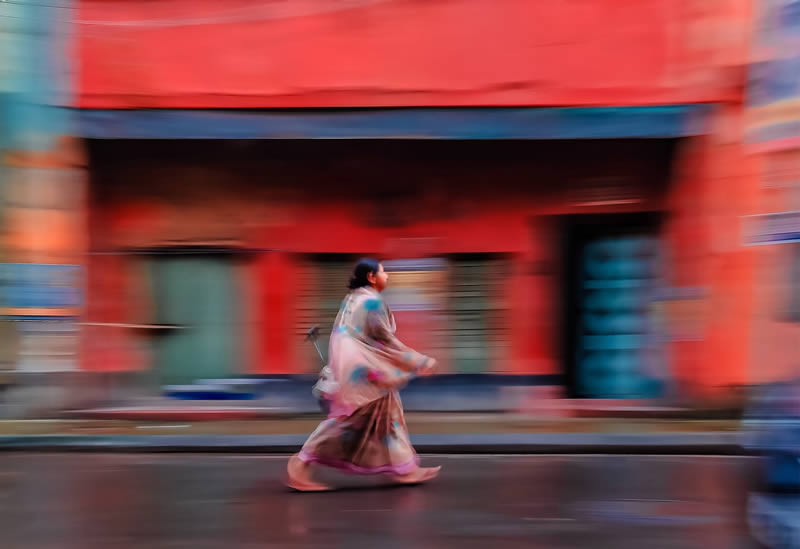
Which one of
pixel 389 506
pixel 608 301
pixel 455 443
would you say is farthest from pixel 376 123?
pixel 389 506

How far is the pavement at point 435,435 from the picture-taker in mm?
8680

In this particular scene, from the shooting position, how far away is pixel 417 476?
275 inches

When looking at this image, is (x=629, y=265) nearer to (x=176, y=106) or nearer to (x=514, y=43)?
(x=514, y=43)

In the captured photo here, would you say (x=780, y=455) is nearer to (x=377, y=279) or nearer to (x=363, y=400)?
(x=363, y=400)

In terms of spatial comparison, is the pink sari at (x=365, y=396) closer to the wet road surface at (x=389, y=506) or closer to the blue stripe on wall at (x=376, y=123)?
the wet road surface at (x=389, y=506)

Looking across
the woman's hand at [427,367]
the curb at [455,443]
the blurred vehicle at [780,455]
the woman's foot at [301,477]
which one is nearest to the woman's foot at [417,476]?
the woman's foot at [301,477]

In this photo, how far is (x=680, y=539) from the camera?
551cm

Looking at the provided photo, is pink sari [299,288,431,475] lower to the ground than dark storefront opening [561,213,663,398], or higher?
lower

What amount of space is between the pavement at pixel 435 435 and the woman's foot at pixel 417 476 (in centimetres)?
163

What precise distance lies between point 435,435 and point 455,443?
0.53 meters

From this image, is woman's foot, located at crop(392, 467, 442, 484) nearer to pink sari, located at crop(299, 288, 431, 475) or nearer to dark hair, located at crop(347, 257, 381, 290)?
pink sari, located at crop(299, 288, 431, 475)

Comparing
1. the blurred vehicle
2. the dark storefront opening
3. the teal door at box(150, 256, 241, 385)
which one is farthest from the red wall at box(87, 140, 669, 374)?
the blurred vehicle

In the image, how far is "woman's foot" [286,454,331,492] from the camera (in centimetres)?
683

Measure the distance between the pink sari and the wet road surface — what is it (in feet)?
0.82
